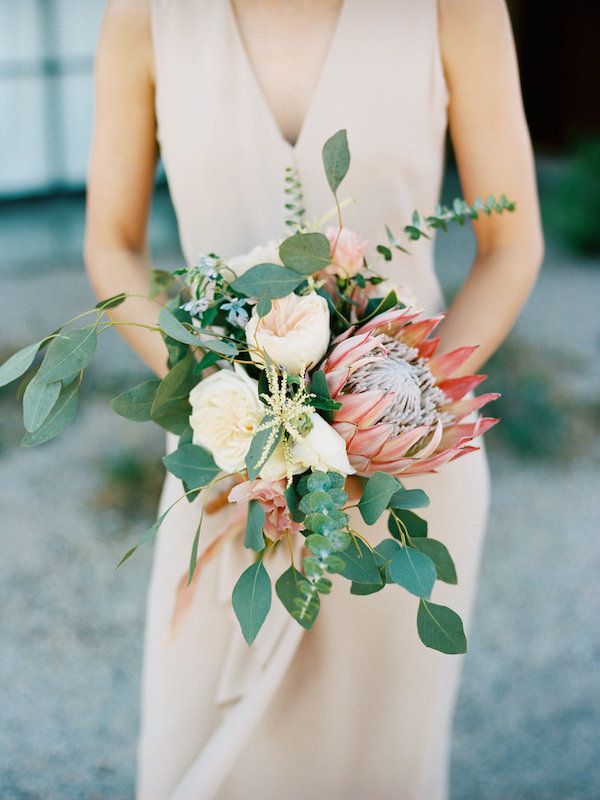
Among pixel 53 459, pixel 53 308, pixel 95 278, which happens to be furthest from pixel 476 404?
pixel 53 308

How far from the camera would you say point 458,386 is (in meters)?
1.12

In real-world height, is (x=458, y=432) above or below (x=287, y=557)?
above

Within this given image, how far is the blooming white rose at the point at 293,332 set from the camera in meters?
0.98

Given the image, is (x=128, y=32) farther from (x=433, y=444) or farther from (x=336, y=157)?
(x=433, y=444)

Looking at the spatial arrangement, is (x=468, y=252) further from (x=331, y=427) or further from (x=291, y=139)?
(x=331, y=427)

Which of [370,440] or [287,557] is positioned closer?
[370,440]

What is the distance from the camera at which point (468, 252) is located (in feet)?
21.9

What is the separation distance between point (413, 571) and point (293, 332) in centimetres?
26

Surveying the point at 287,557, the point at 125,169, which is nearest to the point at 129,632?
the point at 287,557

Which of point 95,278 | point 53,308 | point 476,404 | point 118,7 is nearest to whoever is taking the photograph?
point 476,404

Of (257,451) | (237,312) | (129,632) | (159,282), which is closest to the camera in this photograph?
(257,451)

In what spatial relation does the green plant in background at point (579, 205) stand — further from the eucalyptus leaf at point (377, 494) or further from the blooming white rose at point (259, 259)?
the eucalyptus leaf at point (377, 494)

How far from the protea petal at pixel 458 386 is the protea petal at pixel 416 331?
0.21 feet

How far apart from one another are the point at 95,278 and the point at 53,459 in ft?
8.47
